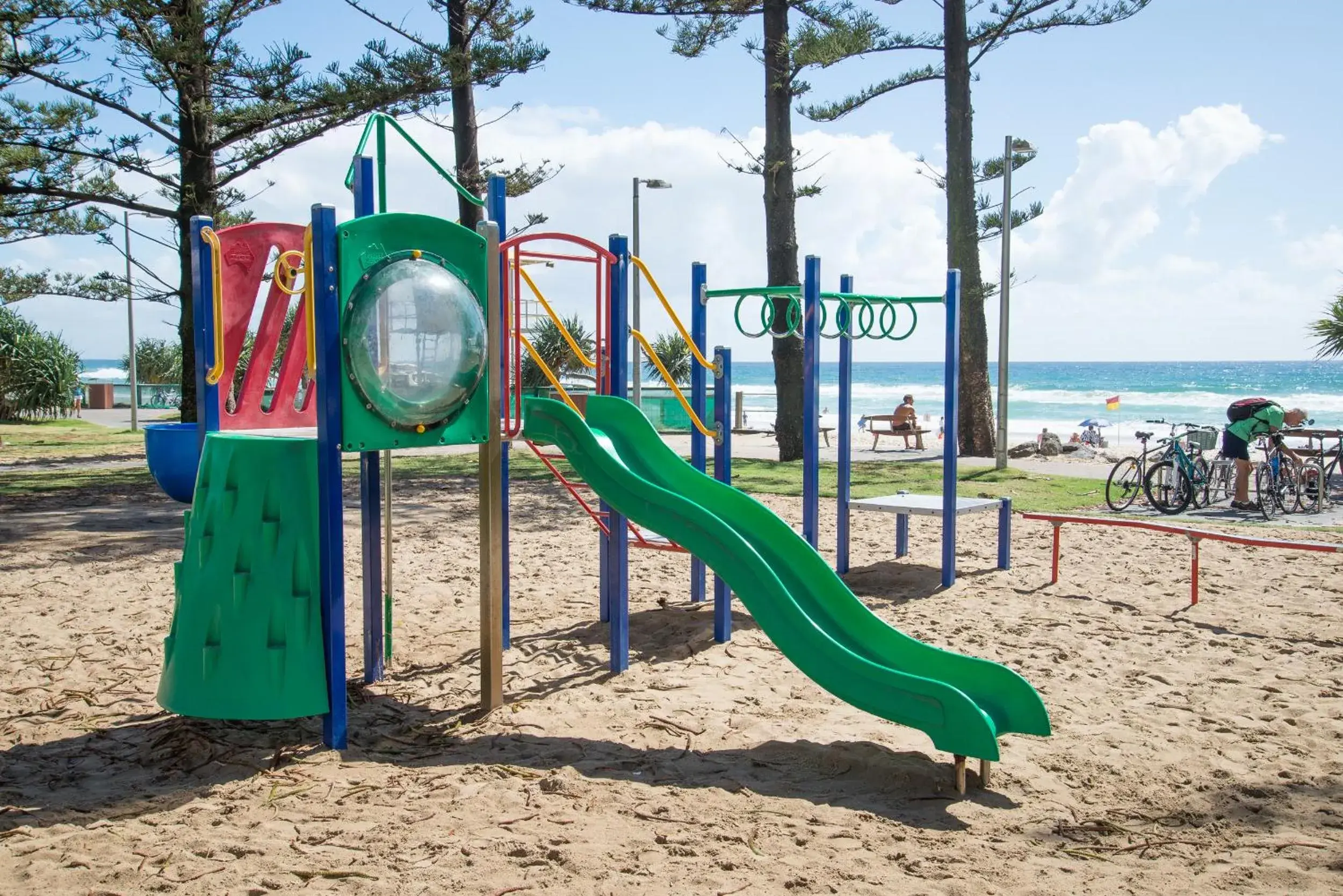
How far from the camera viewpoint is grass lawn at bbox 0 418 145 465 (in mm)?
17188

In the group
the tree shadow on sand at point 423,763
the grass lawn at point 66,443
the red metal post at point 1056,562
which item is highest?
the grass lawn at point 66,443

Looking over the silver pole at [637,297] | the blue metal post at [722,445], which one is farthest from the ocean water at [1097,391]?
the blue metal post at [722,445]

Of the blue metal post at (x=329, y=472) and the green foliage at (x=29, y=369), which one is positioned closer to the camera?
the blue metal post at (x=329, y=472)

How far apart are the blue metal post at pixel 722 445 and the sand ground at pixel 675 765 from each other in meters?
0.15

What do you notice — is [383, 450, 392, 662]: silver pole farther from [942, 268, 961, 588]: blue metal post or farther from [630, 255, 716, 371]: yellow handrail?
[942, 268, 961, 588]: blue metal post

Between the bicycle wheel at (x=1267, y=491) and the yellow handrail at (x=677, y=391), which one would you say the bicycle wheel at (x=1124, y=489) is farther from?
the yellow handrail at (x=677, y=391)

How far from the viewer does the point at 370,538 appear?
5.36m

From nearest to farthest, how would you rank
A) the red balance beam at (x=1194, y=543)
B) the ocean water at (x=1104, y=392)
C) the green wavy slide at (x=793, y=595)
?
the green wavy slide at (x=793, y=595)
the red balance beam at (x=1194, y=543)
the ocean water at (x=1104, y=392)

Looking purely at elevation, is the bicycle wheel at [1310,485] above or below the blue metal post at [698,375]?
below

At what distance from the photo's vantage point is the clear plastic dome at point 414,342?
14.2 feet

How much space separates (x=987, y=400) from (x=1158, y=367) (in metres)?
103

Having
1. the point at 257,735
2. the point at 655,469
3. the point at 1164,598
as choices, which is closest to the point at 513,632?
the point at 655,469

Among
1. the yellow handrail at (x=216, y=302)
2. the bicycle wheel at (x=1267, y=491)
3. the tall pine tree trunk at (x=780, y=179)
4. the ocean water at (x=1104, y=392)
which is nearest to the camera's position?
the yellow handrail at (x=216, y=302)

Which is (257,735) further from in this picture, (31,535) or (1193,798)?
(31,535)
